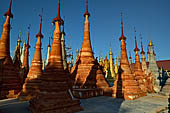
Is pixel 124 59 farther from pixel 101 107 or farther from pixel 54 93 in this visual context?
pixel 54 93

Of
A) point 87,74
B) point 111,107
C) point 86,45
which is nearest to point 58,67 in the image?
point 111,107

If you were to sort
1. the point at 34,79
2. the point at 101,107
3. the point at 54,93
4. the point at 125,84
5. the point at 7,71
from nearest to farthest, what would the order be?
1. the point at 54,93
2. the point at 101,107
3. the point at 34,79
4. the point at 125,84
5. the point at 7,71

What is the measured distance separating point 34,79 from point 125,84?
9573mm

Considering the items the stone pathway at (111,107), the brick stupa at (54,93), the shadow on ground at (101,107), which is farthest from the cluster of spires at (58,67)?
the stone pathway at (111,107)

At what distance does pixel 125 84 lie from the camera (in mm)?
12469

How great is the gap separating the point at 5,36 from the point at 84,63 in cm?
1011

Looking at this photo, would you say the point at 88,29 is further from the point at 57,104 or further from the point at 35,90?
the point at 57,104

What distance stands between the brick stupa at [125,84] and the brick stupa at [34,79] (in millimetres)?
8339

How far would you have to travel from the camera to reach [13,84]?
13.3 metres

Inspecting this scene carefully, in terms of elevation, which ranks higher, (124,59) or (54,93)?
(124,59)

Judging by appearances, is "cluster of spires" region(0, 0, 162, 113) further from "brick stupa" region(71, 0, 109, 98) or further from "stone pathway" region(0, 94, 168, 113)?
"stone pathway" region(0, 94, 168, 113)

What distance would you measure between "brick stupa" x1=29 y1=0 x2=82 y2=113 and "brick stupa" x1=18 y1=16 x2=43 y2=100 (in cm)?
472

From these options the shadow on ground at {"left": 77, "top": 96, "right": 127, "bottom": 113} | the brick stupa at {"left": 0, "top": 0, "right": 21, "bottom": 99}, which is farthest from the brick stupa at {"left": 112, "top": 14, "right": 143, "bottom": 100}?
the brick stupa at {"left": 0, "top": 0, "right": 21, "bottom": 99}

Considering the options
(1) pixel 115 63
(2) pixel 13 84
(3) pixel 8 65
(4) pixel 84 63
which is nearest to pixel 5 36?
(3) pixel 8 65
